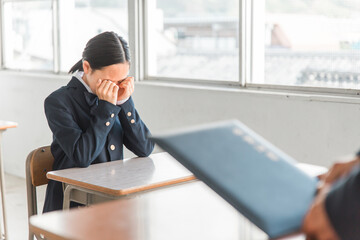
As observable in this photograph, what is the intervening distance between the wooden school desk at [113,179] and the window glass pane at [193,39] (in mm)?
1523

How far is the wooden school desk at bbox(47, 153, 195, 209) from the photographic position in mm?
1915

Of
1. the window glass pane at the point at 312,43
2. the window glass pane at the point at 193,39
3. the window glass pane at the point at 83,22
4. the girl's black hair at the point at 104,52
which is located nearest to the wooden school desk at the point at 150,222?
the girl's black hair at the point at 104,52

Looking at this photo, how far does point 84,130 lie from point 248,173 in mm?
1491

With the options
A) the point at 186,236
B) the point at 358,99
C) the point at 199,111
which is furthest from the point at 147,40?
the point at 186,236

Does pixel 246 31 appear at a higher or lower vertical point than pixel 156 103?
higher

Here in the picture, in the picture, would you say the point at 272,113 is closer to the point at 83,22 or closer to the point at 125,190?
the point at 125,190

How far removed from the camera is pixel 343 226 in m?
0.84

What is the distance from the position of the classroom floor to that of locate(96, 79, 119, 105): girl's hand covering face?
1.58 m

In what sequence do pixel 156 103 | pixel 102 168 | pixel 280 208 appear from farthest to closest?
pixel 156 103, pixel 102 168, pixel 280 208

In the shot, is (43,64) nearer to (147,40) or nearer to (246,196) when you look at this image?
(147,40)

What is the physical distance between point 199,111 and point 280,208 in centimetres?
277

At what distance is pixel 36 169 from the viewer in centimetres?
228

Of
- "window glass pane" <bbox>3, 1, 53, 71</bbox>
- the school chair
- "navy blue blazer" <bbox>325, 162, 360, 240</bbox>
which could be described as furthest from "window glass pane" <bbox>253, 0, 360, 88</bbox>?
"window glass pane" <bbox>3, 1, 53, 71</bbox>

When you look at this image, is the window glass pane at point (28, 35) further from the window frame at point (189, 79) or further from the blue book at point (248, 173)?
the blue book at point (248, 173)
